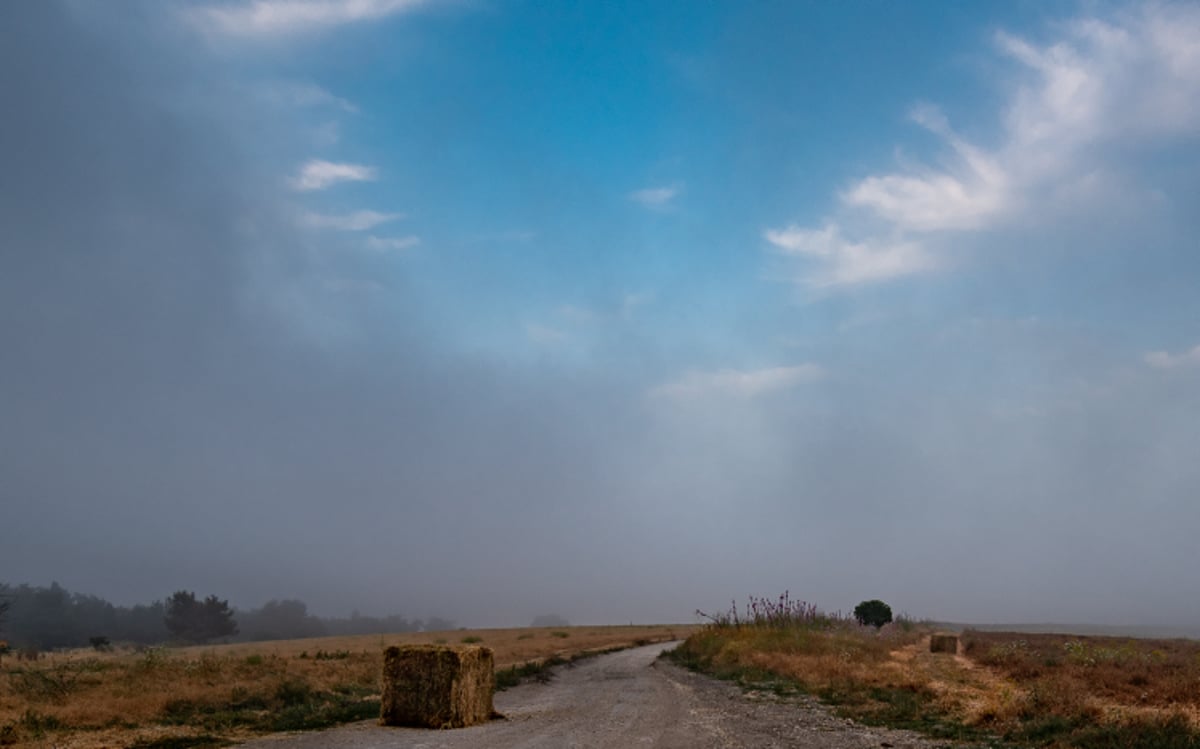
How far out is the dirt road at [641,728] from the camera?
14.5 metres

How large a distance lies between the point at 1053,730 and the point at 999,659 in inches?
602

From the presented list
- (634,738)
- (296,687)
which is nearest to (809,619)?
(296,687)

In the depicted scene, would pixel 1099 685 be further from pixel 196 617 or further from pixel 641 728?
pixel 196 617

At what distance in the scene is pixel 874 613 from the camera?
6247 centimetres

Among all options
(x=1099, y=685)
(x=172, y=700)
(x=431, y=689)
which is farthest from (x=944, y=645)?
(x=172, y=700)

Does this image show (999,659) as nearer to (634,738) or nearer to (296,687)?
(634,738)

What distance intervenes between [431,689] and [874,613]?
51.1 meters

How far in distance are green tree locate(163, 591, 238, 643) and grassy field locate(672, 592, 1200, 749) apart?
80.1m

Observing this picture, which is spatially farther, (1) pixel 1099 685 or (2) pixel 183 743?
(1) pixel 1099 685

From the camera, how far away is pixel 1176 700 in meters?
16.7

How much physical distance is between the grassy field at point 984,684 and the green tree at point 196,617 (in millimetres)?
80082

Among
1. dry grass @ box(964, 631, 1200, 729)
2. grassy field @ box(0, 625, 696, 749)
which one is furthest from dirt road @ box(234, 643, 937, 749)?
dry grass @ box(964, 631, 1200, 729)

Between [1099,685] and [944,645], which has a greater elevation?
[1099,685]

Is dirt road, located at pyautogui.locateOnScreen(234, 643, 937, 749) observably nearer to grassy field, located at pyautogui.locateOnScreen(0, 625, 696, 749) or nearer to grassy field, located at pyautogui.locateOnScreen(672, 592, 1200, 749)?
grassy field, located at pyautogui.locateOnScreen(672, 592, 1200, 749)
